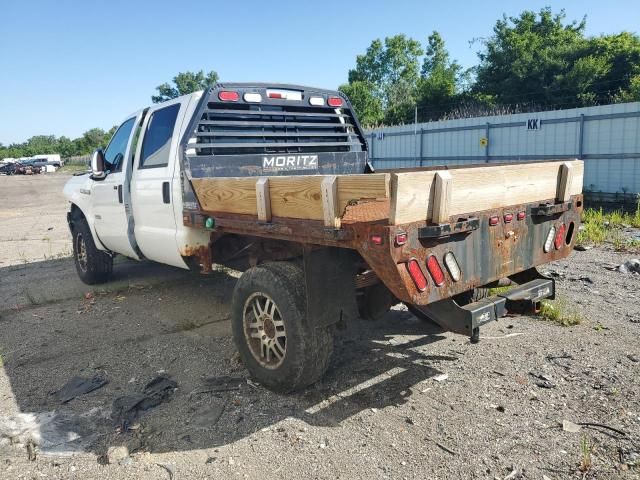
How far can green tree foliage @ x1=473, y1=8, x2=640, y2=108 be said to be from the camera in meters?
29.3

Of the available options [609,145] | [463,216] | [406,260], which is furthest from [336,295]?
[609,145]

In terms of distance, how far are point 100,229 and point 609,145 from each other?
1217 cm

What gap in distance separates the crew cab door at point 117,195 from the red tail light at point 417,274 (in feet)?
12.3

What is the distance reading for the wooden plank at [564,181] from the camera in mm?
3906

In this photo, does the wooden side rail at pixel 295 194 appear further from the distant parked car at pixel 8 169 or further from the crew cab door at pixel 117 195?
the distant parked car at pixel 8 169

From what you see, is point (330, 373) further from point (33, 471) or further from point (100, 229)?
point (100, 229)

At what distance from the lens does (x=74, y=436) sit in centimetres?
336

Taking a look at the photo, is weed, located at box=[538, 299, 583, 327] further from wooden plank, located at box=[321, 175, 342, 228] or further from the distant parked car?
the distant parked car

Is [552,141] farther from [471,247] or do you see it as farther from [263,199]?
[263,199]

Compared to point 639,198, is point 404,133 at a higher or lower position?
higher

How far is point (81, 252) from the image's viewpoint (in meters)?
7.34

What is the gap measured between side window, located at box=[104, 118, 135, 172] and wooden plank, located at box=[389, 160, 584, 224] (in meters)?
4.13

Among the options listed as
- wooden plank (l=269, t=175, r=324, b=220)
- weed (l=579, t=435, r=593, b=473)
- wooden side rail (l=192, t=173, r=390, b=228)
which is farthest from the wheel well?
weed (l=579, t=435, r=593, b=473)

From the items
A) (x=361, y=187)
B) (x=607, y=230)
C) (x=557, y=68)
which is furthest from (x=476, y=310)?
(x=557, y=68)
